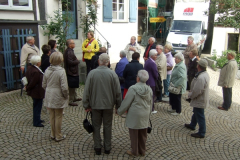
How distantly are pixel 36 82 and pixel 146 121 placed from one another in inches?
Answer: 93.0

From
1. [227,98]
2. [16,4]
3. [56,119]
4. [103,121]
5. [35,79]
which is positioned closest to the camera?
[103,121]

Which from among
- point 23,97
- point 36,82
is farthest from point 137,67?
point 23,97

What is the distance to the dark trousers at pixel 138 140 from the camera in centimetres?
421

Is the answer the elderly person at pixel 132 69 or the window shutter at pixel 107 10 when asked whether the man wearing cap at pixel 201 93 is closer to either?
the elderly person at pixel 132 69

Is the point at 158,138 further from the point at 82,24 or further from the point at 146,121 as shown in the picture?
the point at 82,24

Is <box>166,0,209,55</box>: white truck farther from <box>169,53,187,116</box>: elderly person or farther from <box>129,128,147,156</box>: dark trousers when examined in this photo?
<box>129,128,147,156</box>: dark trousers

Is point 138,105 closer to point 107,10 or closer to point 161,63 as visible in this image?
point 161,63

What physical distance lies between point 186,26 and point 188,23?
10.7 inches

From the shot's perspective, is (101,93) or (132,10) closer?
(101,93)

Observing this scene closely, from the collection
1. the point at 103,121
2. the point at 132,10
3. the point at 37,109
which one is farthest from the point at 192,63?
the point at 132,10

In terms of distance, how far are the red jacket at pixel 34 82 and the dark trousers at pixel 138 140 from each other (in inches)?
81.8

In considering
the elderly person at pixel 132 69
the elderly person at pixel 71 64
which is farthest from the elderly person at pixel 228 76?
the elderly person at pixel 71 64

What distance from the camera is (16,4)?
8.07 meters

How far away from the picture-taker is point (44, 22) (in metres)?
8.73
